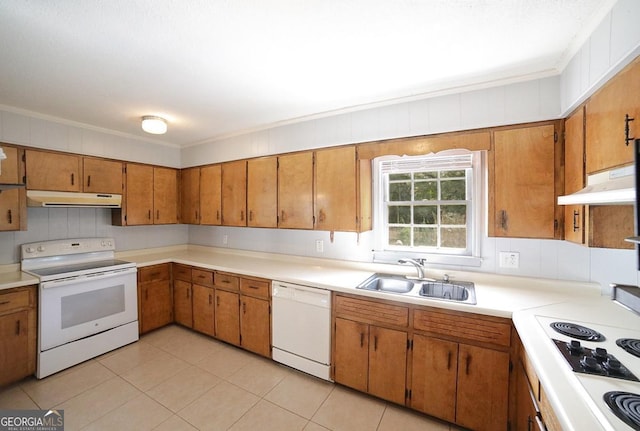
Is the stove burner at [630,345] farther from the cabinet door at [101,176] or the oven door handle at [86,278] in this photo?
the cabinet door at [101,176]

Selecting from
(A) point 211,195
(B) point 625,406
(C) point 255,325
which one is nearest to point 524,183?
(B) point 625,406

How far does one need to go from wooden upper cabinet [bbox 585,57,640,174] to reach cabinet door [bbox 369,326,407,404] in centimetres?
154

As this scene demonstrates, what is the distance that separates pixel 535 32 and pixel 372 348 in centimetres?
231

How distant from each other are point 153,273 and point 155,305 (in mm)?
398

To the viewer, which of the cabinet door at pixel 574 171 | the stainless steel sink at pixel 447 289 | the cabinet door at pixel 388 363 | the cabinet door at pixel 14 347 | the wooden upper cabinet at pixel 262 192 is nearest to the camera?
the cabinet door at pixel 574 171

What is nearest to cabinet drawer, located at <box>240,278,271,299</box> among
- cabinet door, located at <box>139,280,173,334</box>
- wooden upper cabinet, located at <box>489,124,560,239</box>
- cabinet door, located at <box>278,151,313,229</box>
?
cabinet door, located at <box>278,151,313,229</box>

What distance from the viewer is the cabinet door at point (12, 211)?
7.70 ft

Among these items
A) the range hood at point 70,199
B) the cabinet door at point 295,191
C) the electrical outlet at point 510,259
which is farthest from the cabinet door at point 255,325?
the electrical outlet at point 510,259

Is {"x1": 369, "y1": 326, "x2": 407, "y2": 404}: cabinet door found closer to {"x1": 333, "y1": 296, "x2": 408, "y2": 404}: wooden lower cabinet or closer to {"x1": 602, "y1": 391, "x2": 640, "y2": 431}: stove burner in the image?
{"x1": 333, "y1": 296, "x2": 408, "y2": 404}: wooden lower cabinet

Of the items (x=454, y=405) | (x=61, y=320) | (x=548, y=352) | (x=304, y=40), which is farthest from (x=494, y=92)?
(x=61, y=320)

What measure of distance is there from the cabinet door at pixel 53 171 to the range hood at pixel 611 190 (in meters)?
4.22

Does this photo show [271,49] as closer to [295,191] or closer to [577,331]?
[295,191]

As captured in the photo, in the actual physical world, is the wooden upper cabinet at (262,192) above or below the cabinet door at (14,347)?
above

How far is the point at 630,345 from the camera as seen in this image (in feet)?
3.79
